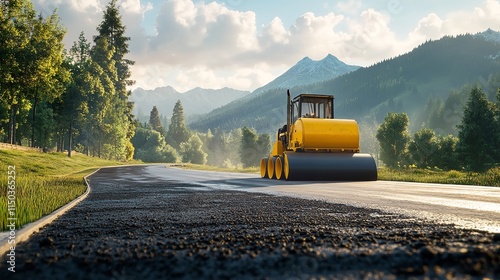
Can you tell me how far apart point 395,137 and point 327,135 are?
67.0m

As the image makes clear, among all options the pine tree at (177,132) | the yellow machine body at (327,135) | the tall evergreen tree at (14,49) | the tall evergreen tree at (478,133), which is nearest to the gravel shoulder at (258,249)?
the yellow machine body at (327,135)

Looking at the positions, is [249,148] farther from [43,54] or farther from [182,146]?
[43,54]

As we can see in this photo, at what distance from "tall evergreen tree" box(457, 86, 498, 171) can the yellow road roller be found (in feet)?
132

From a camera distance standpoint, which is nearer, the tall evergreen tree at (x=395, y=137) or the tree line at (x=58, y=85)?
the tree line at (x=58, y=85)

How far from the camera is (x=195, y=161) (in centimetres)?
13625

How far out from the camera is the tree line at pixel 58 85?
32219mm

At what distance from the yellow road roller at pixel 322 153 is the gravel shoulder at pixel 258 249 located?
1109 centimetres

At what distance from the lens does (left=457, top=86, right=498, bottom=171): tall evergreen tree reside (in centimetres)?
5162

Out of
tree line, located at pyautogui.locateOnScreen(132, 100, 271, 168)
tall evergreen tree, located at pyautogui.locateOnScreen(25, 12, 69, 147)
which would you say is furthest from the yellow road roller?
tree line, located at pyautogui.locateOnScreen(132, 100, 271, 168)

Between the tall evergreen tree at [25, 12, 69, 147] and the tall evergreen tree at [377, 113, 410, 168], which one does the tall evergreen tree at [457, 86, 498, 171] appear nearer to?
the tall evergreen tree at [377, 113, 410, 168]

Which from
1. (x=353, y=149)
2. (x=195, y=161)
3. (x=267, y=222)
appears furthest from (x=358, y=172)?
(x=195, y=161)

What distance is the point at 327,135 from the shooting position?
18.5 m

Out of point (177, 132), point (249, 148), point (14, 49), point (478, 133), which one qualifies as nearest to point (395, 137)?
point (478, 133)

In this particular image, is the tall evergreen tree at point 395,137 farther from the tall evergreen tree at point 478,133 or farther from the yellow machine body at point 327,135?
the yellow machine body at point 327,135
